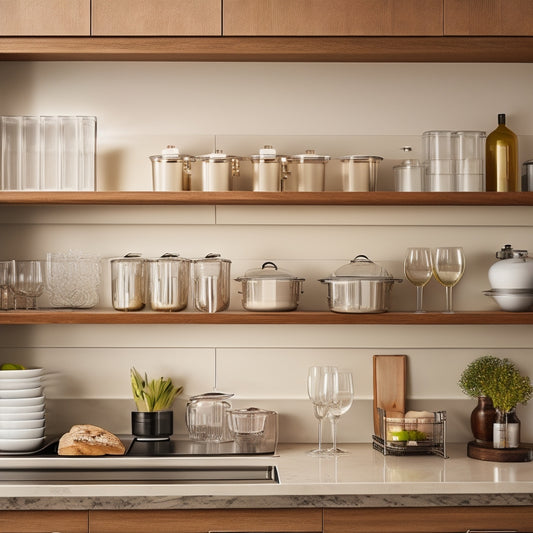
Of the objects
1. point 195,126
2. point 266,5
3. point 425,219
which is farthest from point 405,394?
point 266,5

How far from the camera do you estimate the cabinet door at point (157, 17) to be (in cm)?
275

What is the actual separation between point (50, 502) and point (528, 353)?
1.81 m

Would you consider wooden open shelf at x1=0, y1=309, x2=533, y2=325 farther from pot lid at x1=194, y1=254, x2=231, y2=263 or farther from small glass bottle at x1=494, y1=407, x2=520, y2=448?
small glass bottle at x1=494, y1=407, x2=520, y2=448

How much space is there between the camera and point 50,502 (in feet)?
7.64

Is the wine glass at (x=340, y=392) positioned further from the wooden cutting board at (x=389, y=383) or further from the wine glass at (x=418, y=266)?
the wine glass at (x=418, y=266)

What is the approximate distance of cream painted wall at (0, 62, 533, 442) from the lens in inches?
120

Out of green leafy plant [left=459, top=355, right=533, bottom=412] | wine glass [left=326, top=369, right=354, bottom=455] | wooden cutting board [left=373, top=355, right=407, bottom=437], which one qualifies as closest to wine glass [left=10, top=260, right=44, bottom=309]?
wine glass [left=326, top=369, right=354, bottom=455]

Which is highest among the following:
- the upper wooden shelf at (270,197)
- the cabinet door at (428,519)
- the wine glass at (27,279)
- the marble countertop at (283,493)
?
the upper wooden shelf at (270,197)

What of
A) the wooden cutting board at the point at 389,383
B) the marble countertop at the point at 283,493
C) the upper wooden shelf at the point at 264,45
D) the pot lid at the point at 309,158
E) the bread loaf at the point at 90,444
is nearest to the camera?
the marble countertop at the point at 283,493

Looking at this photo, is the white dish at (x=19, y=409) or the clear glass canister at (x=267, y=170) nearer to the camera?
the white dish at (x=19, y=409)

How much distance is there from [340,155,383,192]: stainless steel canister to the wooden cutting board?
2.09ft

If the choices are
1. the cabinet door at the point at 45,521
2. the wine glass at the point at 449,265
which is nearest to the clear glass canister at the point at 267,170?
the wine glass at the point at 449,265

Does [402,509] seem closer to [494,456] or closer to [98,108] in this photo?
[494,456]

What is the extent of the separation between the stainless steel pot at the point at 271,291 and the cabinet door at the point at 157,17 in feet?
2.80
